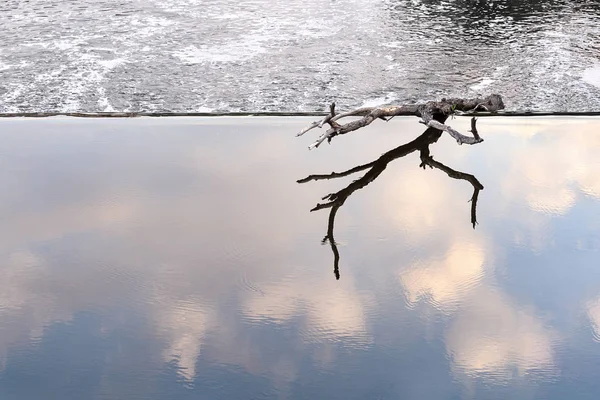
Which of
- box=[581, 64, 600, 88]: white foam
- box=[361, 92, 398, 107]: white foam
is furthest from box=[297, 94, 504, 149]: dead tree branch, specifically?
box=[581, 64, 600, 88]: white foam

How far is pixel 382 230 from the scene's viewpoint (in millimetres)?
2178

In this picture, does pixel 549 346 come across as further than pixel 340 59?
No

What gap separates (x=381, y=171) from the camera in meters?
2.55

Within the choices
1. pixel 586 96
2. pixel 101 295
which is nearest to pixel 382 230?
pixel 101 295

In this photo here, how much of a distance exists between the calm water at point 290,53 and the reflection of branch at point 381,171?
537 millimetres

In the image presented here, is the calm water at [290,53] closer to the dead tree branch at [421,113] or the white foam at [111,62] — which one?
the white foam at [111,62]

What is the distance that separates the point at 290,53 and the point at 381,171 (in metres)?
1.38

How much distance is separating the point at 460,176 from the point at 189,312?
3.52 feet

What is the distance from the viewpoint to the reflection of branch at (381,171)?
2277 mm

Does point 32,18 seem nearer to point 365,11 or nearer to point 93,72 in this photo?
point 93,72

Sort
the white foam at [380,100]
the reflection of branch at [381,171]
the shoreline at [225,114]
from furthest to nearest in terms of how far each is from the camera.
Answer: the white foam at [380,100] < the shoreline at [225,114] < the reflection of branch at [381,171]

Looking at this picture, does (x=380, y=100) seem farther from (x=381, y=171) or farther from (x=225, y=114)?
(x=381, y=171)

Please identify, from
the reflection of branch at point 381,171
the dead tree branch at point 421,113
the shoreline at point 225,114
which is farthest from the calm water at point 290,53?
the reflection of branch at point 381,171

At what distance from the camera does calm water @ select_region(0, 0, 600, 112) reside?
3.29 metres
